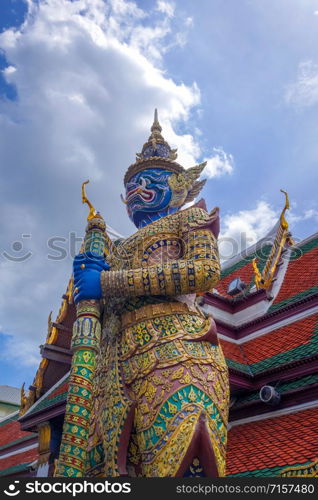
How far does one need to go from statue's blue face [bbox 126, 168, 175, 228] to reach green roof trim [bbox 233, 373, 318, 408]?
2.50 metres

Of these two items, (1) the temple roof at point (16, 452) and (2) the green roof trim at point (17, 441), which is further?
(2) the green roof trim at point (17, 441)

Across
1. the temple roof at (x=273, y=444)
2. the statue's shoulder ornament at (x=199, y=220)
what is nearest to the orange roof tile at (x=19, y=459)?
the temple roof at (x=273, y=444)

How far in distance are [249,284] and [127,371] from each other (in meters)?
5.05

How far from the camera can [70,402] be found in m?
3.67

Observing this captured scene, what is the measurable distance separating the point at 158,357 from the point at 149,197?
84.0 inches

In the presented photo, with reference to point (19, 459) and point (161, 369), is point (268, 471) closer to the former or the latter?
point (161, 369)

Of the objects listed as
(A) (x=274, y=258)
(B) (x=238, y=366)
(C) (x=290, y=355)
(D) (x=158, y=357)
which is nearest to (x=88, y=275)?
(D) (x=158, y=357)

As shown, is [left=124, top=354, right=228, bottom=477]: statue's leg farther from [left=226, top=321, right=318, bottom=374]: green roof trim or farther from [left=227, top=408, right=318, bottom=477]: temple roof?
[left=226, top=321, right=318, bottom=374]: green roof trim

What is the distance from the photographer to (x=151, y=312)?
421 cm

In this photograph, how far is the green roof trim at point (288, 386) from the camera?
518 centimetres

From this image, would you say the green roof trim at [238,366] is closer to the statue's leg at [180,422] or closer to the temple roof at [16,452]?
the statue's leg at [180,422]

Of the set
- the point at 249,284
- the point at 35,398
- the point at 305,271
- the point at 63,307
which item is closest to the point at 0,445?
the point at 35,398

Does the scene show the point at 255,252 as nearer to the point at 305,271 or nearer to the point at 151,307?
the point at 305,271

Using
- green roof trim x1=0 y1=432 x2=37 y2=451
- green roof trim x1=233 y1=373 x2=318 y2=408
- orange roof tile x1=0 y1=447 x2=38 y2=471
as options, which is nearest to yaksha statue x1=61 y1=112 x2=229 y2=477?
green roof trim x1=233 y1=373 x2=318 y2=408
